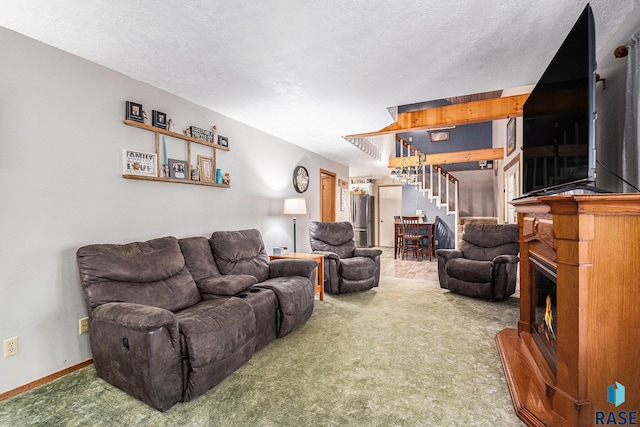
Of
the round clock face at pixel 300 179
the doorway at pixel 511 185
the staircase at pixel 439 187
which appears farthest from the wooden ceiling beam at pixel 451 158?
the round clock face at pixel 300 179

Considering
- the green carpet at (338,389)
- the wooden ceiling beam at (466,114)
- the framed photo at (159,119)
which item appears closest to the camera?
the green carpet at (338,389)

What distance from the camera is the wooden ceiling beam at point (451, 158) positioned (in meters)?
6.55

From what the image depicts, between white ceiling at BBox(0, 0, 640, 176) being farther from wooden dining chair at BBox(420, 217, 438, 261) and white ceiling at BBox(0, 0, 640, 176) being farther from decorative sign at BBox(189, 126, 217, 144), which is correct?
wooden dining chair at BBox(420, 217, 438, 261)

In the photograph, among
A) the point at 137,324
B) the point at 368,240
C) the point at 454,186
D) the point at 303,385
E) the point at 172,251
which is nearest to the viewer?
the point at 137,324

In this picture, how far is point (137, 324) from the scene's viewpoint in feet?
5.24

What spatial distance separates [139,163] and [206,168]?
73cm

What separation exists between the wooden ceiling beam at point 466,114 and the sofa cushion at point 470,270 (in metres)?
1.72

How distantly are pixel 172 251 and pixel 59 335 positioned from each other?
0.89 m

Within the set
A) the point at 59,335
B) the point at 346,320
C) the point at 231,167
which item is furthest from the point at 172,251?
the point at 346,320

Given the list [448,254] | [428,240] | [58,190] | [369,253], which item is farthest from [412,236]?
[58,190]

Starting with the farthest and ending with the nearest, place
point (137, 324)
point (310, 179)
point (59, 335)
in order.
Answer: point (310, 179) → point (59, 335) → point (137, 324)

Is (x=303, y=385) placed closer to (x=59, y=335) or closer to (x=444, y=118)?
(x=59, y=335)

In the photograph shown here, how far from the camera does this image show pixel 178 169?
2.87 m

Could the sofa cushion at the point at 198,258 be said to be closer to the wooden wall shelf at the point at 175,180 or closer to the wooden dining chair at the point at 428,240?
the wooden wall shelf at the point at 175,180
